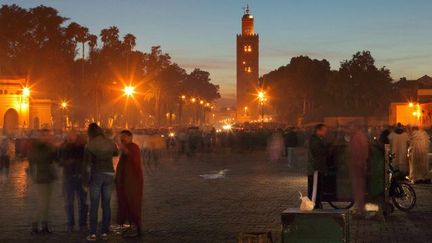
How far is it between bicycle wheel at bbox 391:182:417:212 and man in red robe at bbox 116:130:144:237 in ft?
17.7

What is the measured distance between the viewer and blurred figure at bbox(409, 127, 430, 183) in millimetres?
18828

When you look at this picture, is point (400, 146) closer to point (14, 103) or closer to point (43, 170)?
point (43, 170)

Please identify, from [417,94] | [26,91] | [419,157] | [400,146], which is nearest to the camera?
[400,146]

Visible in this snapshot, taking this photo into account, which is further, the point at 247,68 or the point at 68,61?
the point at 247,68

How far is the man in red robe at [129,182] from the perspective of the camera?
1050 centimetres

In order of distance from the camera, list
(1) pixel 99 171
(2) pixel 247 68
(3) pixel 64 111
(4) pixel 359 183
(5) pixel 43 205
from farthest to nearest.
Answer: (2) pixel 247 68, (3) pixel 64 111, (4) pixel 359 183, (5) pixel 43 205, (1) pixel 99 171

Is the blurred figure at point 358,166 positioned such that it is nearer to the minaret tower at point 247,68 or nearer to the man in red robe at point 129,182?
the man in red robe at point 129,182

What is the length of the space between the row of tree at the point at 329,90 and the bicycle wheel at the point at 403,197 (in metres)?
88.0

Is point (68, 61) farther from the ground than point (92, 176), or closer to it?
farther from the ground

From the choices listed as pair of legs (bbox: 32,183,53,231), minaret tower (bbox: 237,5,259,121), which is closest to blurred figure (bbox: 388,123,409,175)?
pair of legs (bbox: 32,183,53,231)

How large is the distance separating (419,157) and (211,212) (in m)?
8.05

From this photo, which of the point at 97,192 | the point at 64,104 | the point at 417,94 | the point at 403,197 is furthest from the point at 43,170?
the point at 417,94

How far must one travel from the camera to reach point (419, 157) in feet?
61.7

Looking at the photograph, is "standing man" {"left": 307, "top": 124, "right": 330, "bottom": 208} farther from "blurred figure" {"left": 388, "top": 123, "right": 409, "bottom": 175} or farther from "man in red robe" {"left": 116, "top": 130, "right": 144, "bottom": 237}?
"blurred figure" {"left": 388, "top": 123, "right": 409, "bottom": 175}
